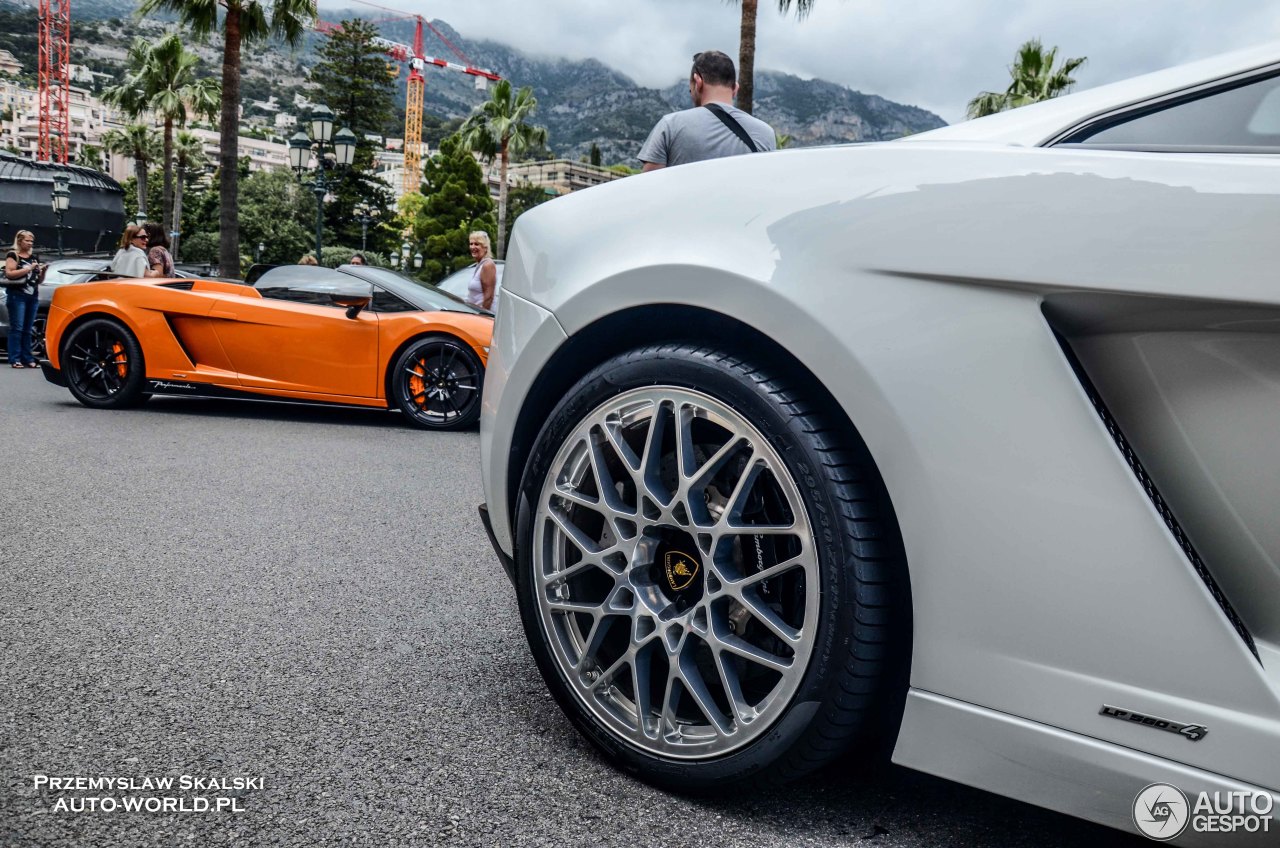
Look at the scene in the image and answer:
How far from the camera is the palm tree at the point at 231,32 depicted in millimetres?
17406

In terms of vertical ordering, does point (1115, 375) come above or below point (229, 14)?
below

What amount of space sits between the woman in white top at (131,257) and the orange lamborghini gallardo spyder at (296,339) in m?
2.23

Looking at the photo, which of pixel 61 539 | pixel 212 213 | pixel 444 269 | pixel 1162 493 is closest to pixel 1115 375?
pixel 1162 493

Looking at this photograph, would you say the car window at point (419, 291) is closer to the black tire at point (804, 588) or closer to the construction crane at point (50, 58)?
the black tire at point (804, 588)

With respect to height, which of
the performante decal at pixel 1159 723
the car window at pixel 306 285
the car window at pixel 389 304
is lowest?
the performante decal at pixel 1159 723

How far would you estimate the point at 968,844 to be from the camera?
159 cm

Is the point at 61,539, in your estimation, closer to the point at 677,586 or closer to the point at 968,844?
the point at 677,586

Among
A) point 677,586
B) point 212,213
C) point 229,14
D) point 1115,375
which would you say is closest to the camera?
point 1115,375

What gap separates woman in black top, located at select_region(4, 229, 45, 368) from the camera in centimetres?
1076

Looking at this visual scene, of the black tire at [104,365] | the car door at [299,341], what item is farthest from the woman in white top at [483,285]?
the black tire at [104,365]

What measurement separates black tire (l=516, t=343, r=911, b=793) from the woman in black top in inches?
434

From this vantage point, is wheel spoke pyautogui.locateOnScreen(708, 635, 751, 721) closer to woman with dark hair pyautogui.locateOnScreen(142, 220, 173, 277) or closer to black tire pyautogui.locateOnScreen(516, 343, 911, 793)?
black tire pyautogui.locateOnScreen(516, 343, 911, 793)

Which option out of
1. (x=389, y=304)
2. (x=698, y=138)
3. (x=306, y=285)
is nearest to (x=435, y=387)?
(x=389, y=304)

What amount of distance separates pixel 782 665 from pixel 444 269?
5886 cm
